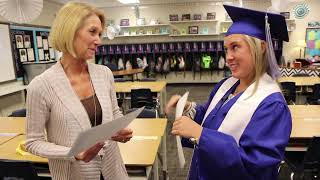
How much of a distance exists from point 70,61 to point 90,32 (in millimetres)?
210

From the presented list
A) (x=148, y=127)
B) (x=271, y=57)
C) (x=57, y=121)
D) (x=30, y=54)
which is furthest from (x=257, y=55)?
(x=30, y=54)

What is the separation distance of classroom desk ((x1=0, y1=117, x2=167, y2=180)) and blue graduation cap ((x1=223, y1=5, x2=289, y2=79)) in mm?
1137

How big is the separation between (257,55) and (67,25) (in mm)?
911

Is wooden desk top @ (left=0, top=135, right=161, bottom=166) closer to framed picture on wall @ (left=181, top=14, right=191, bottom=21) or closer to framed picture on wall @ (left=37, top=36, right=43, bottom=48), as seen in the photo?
framed picture on wall @ (left=37, top=36, right=43, bottom=48)

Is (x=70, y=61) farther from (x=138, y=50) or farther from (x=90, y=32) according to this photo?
(x=138, y=50)

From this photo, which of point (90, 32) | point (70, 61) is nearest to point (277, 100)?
point (90, 32)

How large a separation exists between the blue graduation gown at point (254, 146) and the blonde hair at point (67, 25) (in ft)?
2.55

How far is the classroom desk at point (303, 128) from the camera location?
8.02ft

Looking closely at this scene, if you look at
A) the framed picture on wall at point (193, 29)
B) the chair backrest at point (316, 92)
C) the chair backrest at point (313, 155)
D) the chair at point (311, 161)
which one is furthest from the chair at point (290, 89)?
the framed picture on wall at point (193, 29)

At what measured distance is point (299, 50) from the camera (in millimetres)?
9453

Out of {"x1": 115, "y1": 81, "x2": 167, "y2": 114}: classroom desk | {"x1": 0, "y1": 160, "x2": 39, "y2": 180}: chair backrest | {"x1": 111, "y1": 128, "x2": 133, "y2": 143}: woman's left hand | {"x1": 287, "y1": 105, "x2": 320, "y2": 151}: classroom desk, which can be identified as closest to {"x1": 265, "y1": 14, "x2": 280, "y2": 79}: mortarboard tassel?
{"x1": 111, "y1": 128, "x2": 133, "y2": 143}: woman's left hand

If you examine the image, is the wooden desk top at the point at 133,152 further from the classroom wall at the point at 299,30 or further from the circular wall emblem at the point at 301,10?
the circular wall emblem at the point at 301,10

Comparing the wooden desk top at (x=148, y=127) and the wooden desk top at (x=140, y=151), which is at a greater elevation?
the wooden desk top at (x=148, y=127)

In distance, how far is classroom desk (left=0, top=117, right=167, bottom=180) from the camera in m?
1.97
